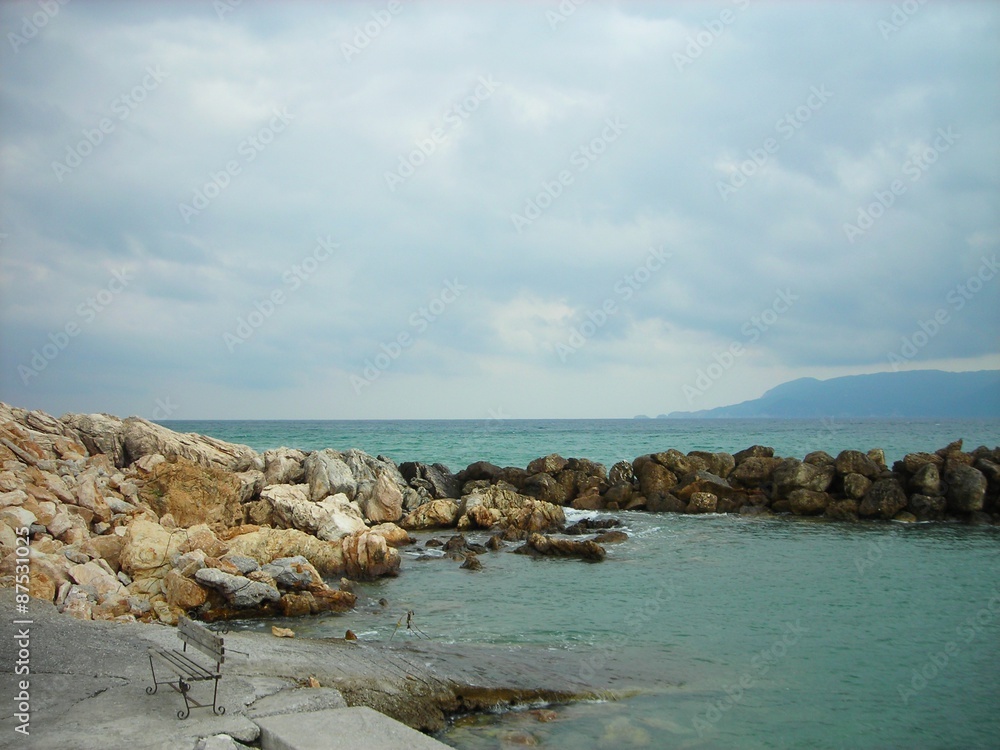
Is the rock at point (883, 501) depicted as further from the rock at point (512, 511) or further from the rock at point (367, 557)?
the rock at point (367, 557)

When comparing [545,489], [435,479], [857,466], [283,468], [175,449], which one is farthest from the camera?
[545,489]

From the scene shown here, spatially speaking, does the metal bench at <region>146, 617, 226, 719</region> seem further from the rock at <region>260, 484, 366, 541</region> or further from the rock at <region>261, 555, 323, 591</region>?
the rock at <region>260, 484, 366, 541</region>

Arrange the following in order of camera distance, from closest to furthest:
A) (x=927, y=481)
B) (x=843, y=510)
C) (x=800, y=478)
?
(x=843, y=510), (x=927, y=481), (x=800, y=478)

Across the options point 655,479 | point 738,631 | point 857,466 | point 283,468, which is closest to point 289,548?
point 283,468

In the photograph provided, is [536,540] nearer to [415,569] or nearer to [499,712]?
[415,569]

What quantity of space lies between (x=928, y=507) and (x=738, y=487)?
6.77m

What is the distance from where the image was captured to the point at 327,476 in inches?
920

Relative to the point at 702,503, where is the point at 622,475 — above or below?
above

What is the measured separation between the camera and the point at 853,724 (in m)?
8.49

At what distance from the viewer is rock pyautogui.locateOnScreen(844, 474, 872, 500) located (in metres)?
26.0

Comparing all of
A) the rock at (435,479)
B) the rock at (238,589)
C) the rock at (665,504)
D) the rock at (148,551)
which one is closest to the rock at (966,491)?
the rock at (665,504)

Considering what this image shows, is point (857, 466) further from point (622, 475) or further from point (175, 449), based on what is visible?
point (175, 449)

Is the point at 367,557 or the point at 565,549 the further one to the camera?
the point at 565,549

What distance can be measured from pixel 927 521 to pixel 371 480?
1983cm
